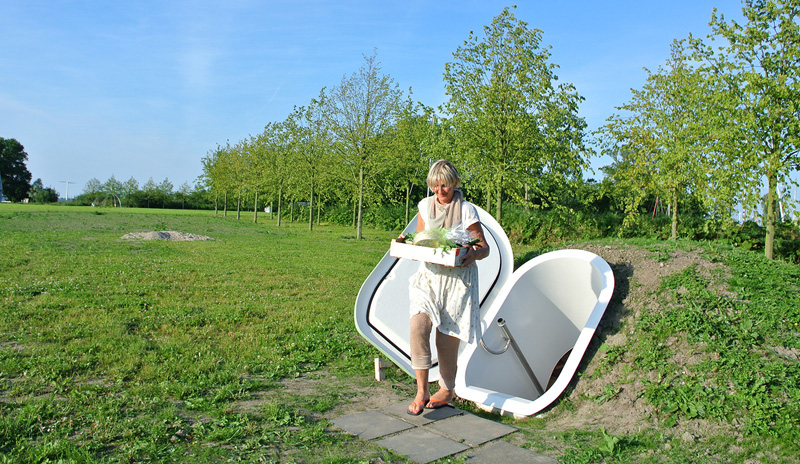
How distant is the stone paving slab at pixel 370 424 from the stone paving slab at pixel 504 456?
0.67 m

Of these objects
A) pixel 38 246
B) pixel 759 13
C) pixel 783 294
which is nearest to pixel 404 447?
pixel 783 294

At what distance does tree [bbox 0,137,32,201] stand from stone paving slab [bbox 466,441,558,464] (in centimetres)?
11585

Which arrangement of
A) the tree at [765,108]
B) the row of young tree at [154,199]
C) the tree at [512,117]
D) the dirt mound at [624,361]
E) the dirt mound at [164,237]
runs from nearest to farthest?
the dirt mound at [624,361], the tree at [765,108], the tree at [512,117], the dirt mound at [164,237], the row of young tree at [154,199]

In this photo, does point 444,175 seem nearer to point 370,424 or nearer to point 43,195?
point 370,424

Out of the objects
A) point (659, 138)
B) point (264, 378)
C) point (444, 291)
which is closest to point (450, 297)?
point (444, 291)

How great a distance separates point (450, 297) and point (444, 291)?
7cm

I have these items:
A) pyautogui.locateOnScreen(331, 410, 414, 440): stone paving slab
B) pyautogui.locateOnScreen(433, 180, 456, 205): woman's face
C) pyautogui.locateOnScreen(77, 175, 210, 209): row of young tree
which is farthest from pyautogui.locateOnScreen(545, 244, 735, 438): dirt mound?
pyautogui.locateOnScreen(77, 175, 210, 209): row of young tree

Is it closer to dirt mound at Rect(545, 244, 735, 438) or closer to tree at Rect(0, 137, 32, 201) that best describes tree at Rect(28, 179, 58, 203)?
tree at Rect(0, 137, 32, 201)

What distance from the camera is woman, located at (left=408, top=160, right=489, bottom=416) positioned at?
436 cm

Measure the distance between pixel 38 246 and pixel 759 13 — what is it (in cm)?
1938

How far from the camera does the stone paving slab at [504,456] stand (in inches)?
139

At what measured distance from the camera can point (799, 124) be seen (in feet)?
33.6

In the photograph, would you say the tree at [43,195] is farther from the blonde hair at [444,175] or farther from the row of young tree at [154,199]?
the blonde hair at [444,175]

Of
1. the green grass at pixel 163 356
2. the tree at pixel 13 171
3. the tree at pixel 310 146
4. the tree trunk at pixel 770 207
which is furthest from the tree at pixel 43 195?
the tree trunk at pixel 770 207
